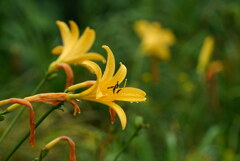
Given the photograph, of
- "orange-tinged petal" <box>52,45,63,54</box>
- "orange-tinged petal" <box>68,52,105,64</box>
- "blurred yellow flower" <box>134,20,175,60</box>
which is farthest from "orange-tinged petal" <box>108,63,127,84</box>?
"blurred yellow flower" <box>134,20,175,60</box>

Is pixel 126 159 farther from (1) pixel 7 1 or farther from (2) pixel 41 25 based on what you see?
(2) pixel 41 25

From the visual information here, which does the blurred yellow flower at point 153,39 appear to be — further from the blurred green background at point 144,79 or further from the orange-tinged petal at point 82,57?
the orange-tinged petal at point 82,57

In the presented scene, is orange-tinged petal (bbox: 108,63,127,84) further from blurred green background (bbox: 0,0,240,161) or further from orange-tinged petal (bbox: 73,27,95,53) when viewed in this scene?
blurred green background (bbox: 0,0,240,161)

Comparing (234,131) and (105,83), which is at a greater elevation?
(105,83)

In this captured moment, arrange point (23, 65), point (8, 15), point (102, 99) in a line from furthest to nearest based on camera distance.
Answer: point (23, 65) < point (8, 15) < point (102, 99)

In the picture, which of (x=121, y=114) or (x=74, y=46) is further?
(x=74, y=46)

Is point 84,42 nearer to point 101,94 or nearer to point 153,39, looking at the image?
point 101,94

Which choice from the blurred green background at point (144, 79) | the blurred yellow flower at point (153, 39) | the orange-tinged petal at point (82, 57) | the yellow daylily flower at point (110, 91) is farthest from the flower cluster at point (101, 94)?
the blurred yellow flower at point (153, 39)

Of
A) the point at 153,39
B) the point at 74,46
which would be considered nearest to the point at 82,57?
the point at 74,46

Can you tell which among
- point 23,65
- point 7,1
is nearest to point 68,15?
point 23,65
